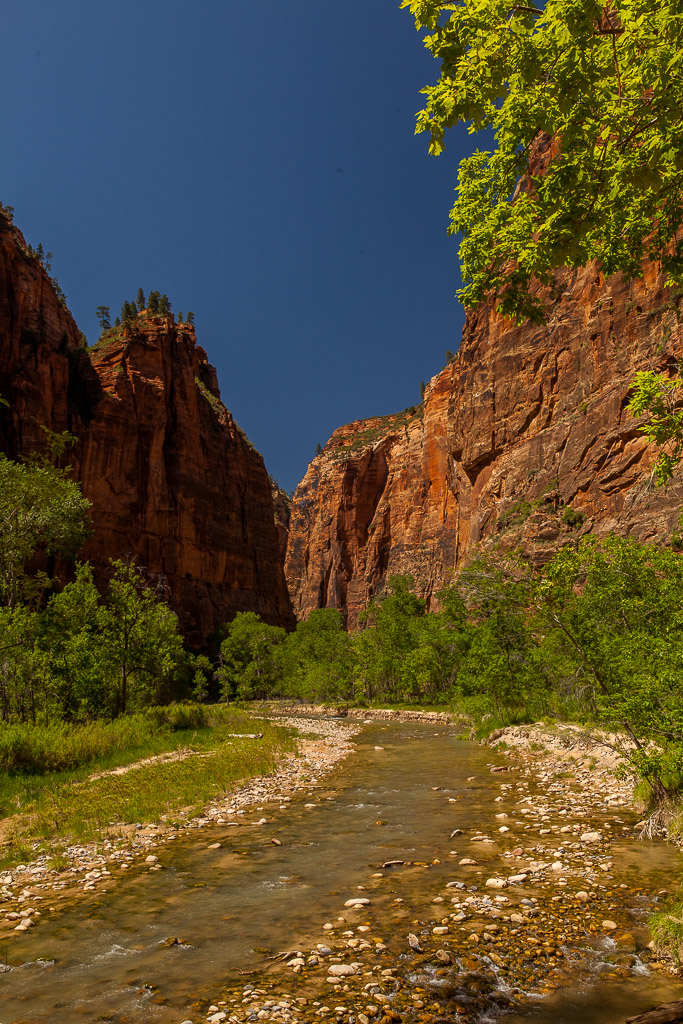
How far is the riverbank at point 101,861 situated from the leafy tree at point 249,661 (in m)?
53.8

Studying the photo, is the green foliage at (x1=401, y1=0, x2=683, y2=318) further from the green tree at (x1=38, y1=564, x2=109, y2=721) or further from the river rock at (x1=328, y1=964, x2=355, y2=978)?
the green tree at (x1=38, y1=564, x2=109, y2=721)

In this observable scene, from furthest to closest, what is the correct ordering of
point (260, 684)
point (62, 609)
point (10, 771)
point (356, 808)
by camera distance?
1. point (260, 684)
2. point (62, 609)
3. point (10, 771)
4. point (356, 808)

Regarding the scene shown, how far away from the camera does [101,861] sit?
32.1ft

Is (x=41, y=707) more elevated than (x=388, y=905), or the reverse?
(x=41, y=707)

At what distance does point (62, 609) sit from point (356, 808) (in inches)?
649

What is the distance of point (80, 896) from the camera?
812cm

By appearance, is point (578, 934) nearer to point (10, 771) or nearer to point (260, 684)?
point (10, 771)

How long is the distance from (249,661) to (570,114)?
73958 millimetres

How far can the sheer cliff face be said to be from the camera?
48.1 metres

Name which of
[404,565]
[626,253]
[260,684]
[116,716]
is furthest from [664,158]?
Result: [404,565]

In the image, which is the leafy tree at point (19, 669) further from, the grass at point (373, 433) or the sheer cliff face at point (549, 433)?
→ the grass at point (373, 433)

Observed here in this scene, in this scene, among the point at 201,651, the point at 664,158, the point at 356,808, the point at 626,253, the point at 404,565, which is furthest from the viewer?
the point at 404,565

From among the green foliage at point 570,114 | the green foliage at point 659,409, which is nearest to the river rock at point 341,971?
the green foliage at point 659,409

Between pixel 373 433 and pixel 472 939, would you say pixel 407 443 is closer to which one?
pixel 373 433
